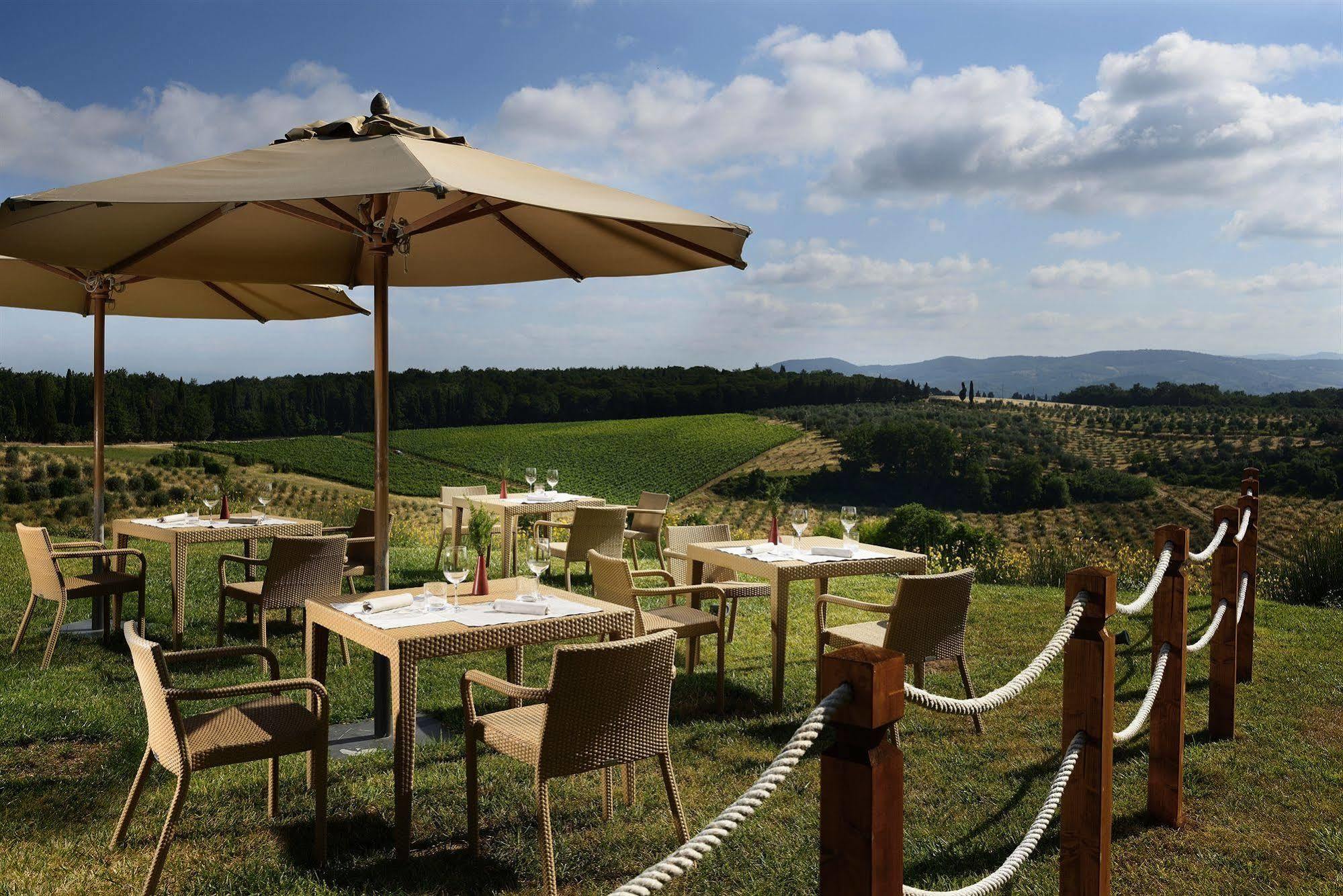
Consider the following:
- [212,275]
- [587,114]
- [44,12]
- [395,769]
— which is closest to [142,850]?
[395,769]

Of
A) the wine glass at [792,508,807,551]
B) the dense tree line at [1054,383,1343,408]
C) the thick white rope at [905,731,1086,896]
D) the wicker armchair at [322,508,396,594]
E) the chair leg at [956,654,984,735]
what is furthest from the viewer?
the dense tree line at [1054,383,1343,408]

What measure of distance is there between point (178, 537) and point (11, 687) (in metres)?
1.20

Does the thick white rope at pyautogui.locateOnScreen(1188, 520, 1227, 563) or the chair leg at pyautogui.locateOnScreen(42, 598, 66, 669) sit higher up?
the thick white rope at pyautogui.locateOnScreen(1188, 520, 1227, 563)

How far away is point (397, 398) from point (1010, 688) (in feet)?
120

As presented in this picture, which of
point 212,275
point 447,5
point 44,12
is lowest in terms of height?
point 212,275

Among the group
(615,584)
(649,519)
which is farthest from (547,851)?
(649,519)

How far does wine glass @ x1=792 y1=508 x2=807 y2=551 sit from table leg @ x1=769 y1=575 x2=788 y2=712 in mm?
462

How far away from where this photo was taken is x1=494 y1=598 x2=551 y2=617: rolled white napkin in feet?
11.1

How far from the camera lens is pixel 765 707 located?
15.8 feet

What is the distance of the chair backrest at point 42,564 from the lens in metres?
5.34

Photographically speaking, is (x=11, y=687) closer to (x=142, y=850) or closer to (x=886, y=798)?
(x=142, y=850)

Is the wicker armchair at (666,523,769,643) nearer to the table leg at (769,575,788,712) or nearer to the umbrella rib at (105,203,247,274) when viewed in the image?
the table leg at (769,575,788,712)

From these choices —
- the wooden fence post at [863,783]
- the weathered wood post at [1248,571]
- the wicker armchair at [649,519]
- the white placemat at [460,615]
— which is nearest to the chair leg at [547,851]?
the white placemat at [460,615]

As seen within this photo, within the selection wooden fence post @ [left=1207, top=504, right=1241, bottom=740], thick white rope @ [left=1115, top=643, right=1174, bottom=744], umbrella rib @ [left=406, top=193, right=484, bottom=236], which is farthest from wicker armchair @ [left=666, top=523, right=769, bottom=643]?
thick white rope @ [left=1115, top=643, right=1174, bottom=744]
